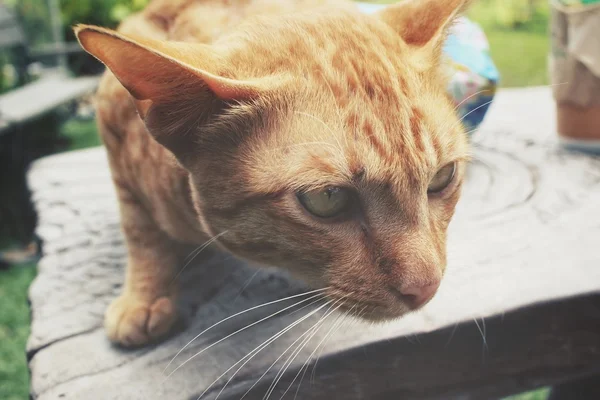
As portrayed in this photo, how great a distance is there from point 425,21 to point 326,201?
0.38 metres

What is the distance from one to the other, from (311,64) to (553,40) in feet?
3.36

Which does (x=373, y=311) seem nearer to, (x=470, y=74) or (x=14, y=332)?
(x=470, y=74)

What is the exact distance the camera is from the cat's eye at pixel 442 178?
892 mm

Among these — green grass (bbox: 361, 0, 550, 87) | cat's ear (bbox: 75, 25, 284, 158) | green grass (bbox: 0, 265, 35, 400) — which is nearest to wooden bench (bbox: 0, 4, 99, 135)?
green grass (bbox: 0, 265, 35, 400)

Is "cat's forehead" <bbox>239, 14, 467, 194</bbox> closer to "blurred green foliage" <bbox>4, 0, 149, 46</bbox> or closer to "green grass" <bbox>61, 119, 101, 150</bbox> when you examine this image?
"green grass" <bbox>61, 119, 101, 150</bbox>

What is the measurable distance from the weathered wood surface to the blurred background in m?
0.78

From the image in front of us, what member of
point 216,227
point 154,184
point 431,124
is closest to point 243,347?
point 216,227

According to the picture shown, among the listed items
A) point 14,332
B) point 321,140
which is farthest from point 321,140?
point 14,332

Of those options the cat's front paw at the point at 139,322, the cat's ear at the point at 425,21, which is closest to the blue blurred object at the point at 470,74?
the cat's ear at the point at 425,21

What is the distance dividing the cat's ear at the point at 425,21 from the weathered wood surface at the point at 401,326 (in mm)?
478

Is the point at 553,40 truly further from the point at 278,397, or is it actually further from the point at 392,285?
the point at 278,397

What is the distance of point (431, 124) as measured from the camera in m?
0.84

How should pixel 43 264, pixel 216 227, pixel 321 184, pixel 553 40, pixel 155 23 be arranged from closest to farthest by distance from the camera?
pixel 321 184 < pixel 216 227 < pixel 155 23 < pixel 43 264 < pixel 553 40

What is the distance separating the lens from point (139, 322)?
1.04 meters
